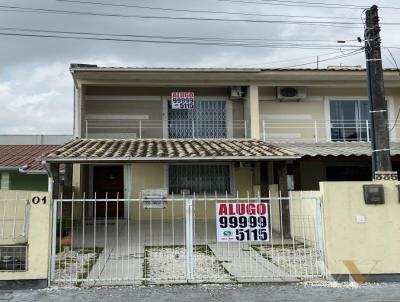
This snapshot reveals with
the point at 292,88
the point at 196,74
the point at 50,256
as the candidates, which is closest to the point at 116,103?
the point at 196,74

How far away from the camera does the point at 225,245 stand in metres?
12.7

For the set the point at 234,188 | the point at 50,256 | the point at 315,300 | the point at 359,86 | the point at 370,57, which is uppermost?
the point at 359,86

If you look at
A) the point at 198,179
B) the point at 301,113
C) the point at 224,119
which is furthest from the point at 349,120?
the point at 198,179

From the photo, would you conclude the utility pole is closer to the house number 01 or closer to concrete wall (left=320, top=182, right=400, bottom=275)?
concrete wall (left=320, top=182, right=400, bottom=275)

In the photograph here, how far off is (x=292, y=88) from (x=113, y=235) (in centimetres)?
854

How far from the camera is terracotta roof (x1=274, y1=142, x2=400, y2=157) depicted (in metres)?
15.2

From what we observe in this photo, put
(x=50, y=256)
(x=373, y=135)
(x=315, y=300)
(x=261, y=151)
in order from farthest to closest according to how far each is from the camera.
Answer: (x=261, y=151), (x=373, y=135), (x=50, y=256), (x=315, y=300)

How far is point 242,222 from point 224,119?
9.83 m

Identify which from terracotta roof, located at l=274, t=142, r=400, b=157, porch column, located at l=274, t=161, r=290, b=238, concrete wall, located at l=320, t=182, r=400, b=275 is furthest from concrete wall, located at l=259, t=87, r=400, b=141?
concrete wall, located at l=320, t=182, r=400, b=275

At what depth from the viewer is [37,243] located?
27.1ft

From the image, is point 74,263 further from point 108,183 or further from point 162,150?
point 108,183

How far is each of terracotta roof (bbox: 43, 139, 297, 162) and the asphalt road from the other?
5.75 metres

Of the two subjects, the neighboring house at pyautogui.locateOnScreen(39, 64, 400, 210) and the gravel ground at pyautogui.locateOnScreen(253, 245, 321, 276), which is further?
the neighboring house at pyautogui.locateOnScreen(39, 64, 400, 210)

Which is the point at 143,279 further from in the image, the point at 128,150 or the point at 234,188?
the point at 234,188
